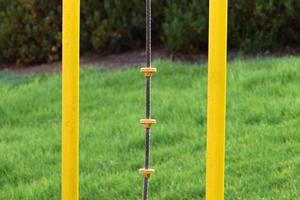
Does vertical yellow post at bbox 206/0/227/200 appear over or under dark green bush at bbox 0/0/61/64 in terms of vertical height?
under

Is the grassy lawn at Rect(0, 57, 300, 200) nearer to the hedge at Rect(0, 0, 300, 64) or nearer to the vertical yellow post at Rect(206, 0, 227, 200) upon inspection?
the hedge at Rect(0, 0, 300, 64)

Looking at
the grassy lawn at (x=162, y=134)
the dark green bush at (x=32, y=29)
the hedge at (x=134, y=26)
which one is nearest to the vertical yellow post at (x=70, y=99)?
the grassy lawn at (x=162, y=134)

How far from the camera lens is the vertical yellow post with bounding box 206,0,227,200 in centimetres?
341

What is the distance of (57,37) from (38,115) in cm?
223

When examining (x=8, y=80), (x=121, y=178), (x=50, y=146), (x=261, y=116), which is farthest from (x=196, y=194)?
(x=8, y=80)

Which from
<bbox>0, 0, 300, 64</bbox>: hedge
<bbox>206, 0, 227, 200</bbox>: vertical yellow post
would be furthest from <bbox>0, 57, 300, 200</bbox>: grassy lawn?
→ <bbox>206, 0, 227, 200</bbox>: vertical yellow post

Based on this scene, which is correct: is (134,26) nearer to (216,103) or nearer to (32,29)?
(32,29)

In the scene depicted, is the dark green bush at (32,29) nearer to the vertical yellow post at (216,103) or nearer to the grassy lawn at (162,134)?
the grassy lawn at (162,134)

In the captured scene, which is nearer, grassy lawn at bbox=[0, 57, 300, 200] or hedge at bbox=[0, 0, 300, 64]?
grassy lawn at bbox=[0, 57, 300, 200]

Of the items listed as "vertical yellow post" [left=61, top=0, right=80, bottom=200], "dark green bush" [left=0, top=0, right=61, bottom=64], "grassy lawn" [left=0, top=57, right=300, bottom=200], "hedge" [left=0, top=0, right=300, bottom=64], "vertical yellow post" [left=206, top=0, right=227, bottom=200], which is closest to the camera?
"vertical yellow post" [left=206, top=0, right=227, bottom=200]

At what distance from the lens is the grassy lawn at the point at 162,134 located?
16.5 feet

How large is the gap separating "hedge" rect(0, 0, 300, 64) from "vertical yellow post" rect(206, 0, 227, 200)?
4413 millimetres

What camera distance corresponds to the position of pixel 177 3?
8.30 metres

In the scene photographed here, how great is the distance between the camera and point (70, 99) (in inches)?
151
